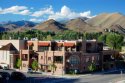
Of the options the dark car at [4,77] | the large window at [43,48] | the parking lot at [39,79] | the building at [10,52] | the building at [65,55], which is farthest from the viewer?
the building at [10,52]

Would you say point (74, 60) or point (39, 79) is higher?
point (74, 60)

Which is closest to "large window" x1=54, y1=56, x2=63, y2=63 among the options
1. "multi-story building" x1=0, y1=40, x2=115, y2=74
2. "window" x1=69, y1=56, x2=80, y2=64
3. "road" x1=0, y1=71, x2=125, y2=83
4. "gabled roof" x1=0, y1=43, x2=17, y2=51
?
"multi-story building" x1=0, y1=40, x2=115, y2=74

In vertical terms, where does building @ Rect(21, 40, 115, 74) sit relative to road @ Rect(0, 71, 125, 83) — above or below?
above

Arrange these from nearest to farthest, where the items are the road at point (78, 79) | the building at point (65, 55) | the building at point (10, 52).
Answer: the road at point (78, 79), the building at point (65, 55), the building at point (10, 52)

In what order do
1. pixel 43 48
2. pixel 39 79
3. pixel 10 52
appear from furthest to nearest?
1. pixel 10 52
2. pixel 43 48
3. pixel 39 79

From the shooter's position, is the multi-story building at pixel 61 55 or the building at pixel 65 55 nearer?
the building at pixel 65 55

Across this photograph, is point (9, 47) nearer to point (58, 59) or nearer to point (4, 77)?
point (58, 59)

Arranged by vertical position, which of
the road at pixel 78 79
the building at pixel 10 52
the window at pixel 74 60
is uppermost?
the building at pixel 10 52

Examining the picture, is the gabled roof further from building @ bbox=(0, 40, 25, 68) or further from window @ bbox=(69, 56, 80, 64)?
window @ bbox=(69, 56, 80, 64)

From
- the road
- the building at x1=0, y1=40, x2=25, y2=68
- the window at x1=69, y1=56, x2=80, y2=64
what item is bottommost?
the road

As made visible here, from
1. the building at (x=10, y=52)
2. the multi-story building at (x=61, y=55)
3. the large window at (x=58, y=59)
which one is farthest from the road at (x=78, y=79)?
the building at (x=10, y=52)

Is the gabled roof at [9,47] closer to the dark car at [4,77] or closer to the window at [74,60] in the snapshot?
the window at [74,60]

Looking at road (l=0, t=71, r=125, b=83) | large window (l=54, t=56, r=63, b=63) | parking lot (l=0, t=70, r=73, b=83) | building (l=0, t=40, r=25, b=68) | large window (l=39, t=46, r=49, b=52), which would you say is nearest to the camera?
parking lot (l=0, t=70, r=73, b=83)

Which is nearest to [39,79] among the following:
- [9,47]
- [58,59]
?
[58,59]
